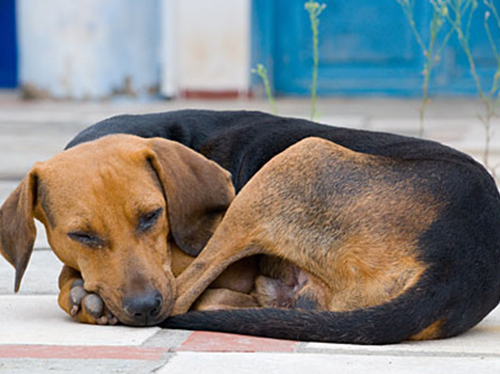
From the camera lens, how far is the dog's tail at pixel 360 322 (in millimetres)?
3297

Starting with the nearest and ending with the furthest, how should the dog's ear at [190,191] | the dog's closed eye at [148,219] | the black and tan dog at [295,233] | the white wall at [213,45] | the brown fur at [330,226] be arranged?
1. the black and tan dog at [295,233]
2. the brown fur at [330,226]
3. the dog's closed eye at [148,219]
4. the dog's ear at [190,191]
5. the white wall at [213,45]

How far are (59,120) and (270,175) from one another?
23.1 feet

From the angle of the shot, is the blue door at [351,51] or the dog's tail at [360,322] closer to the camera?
the dog's tail at [360,322]

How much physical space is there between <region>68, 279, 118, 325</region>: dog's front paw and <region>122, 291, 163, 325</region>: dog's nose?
127 mm

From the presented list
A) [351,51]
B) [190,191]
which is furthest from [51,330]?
[351,51]

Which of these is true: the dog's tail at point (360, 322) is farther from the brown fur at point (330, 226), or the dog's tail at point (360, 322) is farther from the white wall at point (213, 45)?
the white wall at point (213, 45)

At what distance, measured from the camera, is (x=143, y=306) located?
11.3 feet

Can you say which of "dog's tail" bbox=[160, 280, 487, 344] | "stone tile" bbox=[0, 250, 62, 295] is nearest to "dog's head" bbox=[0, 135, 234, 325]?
"dog's tail" bbox=[160, 280, 487, 344]

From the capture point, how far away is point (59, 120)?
415 inches

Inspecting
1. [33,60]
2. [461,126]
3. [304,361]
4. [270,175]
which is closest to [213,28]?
[33,60]

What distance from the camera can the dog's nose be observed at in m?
3.44

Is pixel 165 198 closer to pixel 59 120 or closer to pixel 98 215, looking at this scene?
pixel 98 215

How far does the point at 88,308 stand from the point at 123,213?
0.36 meters

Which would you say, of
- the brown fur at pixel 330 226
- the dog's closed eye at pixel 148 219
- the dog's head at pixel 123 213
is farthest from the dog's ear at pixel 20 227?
the brown fur at pixel 330 226
